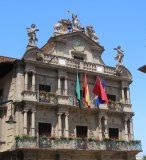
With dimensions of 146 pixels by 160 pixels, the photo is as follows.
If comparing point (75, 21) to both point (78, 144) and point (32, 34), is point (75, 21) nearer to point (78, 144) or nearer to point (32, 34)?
point (32, 34)

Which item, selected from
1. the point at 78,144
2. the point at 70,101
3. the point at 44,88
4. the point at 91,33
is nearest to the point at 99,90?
the point at 70,101

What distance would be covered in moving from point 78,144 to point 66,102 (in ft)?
12.9

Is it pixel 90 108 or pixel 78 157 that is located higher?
pixel 90 108

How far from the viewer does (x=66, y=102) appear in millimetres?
32125

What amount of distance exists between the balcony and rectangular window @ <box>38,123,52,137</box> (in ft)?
4.24

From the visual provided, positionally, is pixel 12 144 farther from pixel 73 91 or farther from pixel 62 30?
pixel 62 30

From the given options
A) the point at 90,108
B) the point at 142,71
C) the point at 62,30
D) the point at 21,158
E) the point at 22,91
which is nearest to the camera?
the point at 142,71

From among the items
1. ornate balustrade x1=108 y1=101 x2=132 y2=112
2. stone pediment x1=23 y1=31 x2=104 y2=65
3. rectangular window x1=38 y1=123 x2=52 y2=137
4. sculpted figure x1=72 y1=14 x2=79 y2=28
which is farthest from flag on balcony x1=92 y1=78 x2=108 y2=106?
sculpted figure x1=72 y1=14 x2=79 y2=28

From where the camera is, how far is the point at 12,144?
29.7 m

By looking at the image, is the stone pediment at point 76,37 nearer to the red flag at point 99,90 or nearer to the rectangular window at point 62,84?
the rectangular window at point 62,84

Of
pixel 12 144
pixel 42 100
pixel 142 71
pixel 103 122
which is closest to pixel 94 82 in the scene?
pixel 103 122

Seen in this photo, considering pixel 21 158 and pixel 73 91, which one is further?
pixel 73 91

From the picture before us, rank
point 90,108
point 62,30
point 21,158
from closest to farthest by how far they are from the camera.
Result: point 21,158, point 90,108, point 62,30

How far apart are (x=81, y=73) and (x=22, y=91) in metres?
6.48
